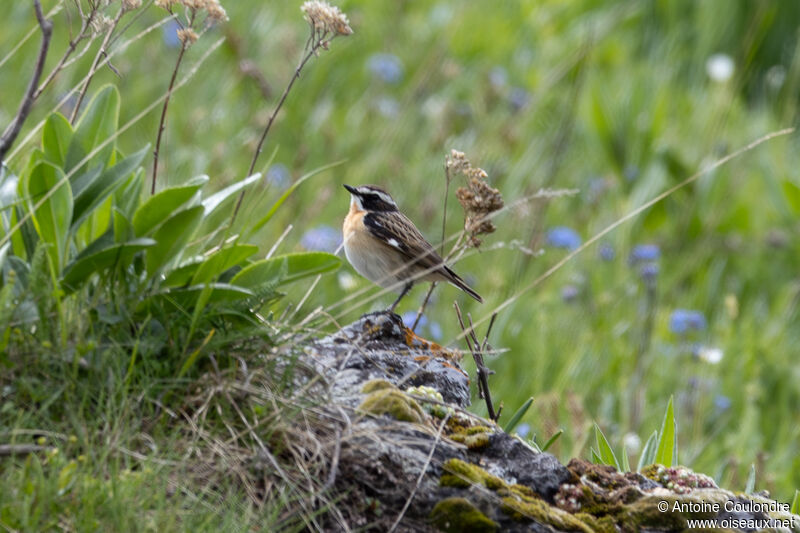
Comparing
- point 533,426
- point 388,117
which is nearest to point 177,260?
point 533,426

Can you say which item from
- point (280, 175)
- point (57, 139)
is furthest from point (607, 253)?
point (57, 139)

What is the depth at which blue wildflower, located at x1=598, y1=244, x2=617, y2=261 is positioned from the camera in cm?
840

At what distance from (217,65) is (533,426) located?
4.59m

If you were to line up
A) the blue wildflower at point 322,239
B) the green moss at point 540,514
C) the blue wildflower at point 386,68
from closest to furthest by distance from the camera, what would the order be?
the green moss at point 540,514 < the blue wildflower at point 322,239 < the blue wildflower at point 386,68

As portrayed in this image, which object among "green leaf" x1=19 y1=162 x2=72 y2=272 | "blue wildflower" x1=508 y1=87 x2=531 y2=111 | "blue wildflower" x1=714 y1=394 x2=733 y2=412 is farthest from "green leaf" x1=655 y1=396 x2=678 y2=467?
"blue wildflower" x1=508 y1=87 x2=531 y2=111

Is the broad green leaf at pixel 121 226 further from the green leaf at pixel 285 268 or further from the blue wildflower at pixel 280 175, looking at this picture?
the blue wildflower at pixel 280 175

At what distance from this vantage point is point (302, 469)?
9.57 ft

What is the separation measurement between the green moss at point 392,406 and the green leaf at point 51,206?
1.05m

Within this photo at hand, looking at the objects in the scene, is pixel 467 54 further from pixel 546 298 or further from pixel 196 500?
pixel 196 500

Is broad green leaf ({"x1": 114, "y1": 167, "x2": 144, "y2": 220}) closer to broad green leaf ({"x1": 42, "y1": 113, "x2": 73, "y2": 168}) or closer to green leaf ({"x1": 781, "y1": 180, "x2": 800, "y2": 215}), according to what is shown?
broad green leaf ({"x1": 42, "y1": 113, "x2": 73, "y2": 168})

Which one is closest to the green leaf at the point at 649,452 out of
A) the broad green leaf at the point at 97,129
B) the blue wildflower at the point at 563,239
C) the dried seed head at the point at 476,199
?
the dried seed head at the point at 476,199

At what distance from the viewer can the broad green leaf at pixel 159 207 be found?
3316 millimetres

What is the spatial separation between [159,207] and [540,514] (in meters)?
1.49

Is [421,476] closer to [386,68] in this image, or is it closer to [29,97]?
[29,97]
